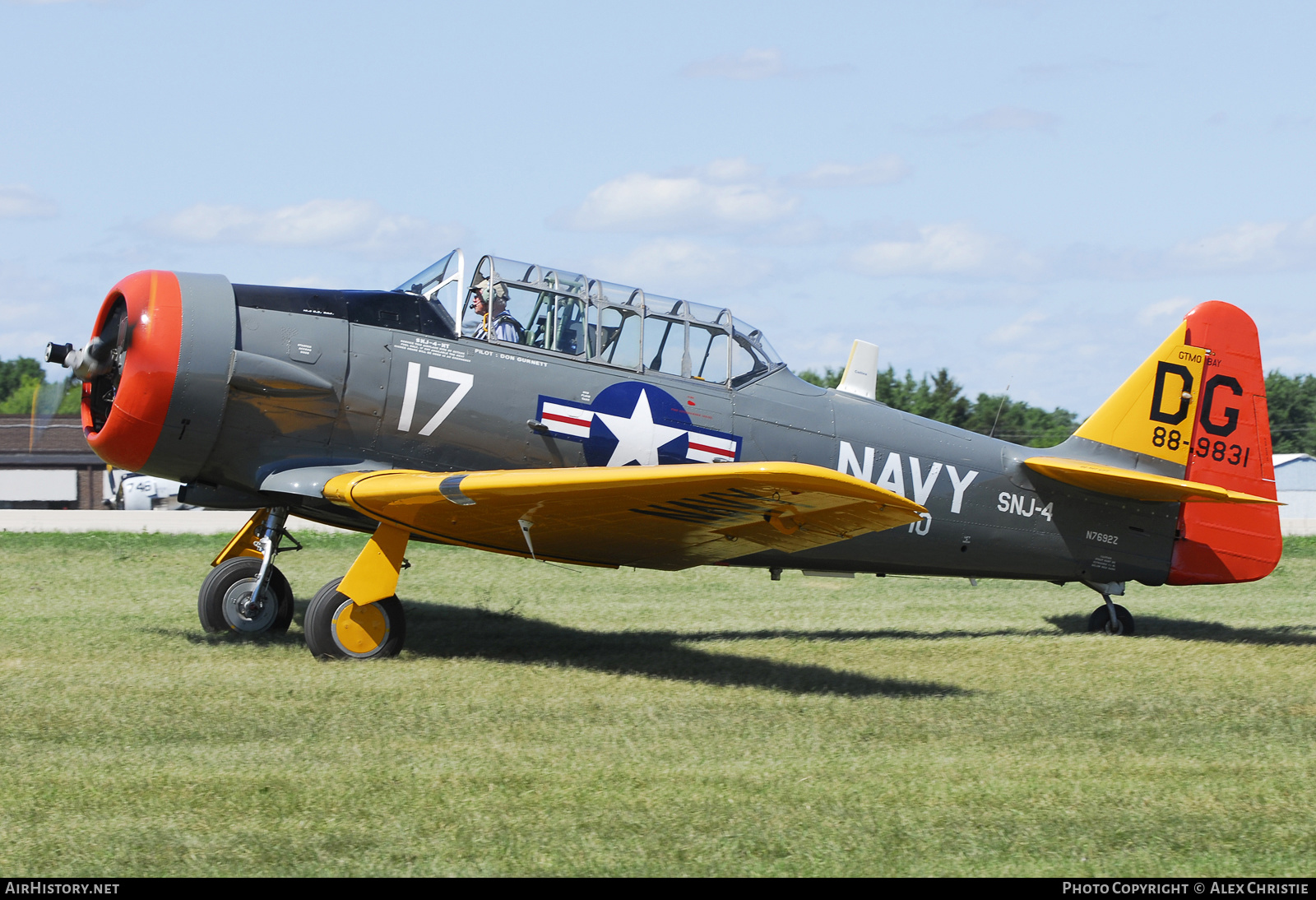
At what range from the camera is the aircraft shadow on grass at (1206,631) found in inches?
364

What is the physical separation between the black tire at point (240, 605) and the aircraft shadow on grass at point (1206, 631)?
20.6 feet

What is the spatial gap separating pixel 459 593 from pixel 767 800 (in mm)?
7126

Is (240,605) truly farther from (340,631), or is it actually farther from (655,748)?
(655,748)

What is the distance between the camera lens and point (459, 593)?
11.2 m

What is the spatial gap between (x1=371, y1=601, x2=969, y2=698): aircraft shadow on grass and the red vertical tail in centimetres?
387

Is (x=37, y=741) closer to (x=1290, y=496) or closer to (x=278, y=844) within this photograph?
(x=278, y=844)

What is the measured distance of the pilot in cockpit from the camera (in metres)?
7.85

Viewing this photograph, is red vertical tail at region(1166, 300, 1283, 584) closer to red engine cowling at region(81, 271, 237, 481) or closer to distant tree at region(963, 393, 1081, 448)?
red engine cowling at region(81, 271, 237, 481)

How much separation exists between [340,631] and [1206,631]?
709 cm

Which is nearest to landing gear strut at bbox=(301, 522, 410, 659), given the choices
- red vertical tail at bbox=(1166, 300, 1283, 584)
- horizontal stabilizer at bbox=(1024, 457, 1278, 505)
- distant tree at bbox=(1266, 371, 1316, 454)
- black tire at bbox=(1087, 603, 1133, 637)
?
horizontal stabilizer at bbox=(1024, 457, 1278, 505)

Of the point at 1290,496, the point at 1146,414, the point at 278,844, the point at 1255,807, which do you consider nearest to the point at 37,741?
the point at 278,844

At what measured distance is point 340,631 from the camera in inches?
281

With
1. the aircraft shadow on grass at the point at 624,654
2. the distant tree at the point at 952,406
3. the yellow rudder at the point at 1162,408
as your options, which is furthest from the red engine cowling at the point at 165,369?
the distant tree at the point at 952,406

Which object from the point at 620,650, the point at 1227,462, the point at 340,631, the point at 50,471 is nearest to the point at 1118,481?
the point at 1227,462
